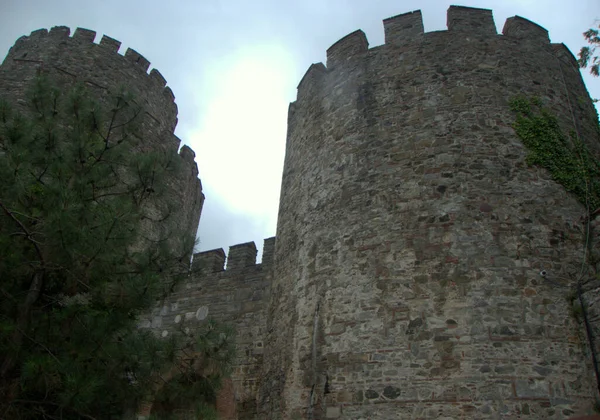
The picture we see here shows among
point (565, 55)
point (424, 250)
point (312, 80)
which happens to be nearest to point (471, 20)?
point (565, 55)

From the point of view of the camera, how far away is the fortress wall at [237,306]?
28.5 feet

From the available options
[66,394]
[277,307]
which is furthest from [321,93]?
[66,394]

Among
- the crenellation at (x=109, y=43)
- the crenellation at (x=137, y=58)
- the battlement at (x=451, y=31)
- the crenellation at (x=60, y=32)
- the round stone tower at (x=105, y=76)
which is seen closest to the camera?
the battlement at (x=451, y=31)

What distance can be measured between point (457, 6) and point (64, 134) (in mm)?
6267

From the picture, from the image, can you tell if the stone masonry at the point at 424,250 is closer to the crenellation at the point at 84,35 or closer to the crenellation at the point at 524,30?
the crenellation at the point at 524,30

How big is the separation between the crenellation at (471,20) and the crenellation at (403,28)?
467 millimetres

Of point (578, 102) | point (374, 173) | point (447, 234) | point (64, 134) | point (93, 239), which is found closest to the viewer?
point (93, 239)

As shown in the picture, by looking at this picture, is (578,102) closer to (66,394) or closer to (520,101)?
(520,101)

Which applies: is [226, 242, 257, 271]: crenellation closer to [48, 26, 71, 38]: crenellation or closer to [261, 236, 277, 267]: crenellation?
[261, 236, 277, 267]: crenellation

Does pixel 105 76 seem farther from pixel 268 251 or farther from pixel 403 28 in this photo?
pixel 403 28

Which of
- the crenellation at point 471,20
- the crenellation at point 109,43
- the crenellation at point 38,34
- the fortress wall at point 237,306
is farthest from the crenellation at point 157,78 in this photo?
the crenellation at point 471,20

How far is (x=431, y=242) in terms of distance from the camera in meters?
6.45

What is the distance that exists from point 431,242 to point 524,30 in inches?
164

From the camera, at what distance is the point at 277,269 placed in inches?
336
